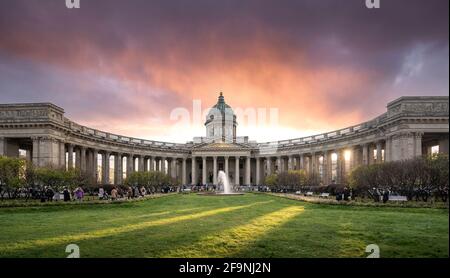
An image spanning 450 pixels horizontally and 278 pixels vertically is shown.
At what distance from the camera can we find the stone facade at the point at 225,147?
11.6m

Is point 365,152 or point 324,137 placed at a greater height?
point 324,137

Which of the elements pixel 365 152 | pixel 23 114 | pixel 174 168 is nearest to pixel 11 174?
pixel 23 114

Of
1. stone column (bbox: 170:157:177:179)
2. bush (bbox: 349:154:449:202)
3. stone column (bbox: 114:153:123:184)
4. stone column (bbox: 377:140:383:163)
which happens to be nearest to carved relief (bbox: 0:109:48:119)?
stone column (bbox: 114:153:123:184)

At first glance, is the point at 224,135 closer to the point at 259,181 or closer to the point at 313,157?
the point at 259,181

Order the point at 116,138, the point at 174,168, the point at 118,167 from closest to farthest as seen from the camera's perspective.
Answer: the point at 118,167, the point at 116,138, the point at 174,168

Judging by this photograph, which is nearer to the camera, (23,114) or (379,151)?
(23,114)

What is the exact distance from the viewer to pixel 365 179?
29859mm

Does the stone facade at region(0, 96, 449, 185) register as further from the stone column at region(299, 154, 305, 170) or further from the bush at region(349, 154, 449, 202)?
the bush at region(349, 154, 449, 202)

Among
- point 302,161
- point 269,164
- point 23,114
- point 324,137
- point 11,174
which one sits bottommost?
point 269,164

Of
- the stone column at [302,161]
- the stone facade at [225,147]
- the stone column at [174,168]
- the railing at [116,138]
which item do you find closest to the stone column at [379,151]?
the stone facade at [225,147]

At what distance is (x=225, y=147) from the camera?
91250mm

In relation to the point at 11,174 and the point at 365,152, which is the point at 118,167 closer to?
the point at 11,174
